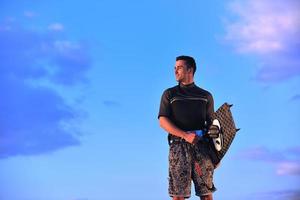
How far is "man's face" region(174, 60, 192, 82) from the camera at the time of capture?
5.75 metres

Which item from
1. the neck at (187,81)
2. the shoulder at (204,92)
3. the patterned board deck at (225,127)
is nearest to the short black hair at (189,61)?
the neck at (187,81)

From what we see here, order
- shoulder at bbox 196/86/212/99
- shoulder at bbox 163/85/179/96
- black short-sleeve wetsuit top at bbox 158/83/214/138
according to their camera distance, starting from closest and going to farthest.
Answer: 1. black short-sleeve wetsuit top at bbox 158/83/214/138
2. shoulder at bbox 163/85/179/96
3. shoulder at bbox 196/86/212/99

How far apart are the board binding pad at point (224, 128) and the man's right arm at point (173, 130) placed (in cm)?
51

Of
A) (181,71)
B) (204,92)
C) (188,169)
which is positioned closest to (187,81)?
(181,71)

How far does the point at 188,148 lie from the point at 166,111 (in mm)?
521

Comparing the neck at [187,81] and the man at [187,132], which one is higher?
the neck at [187,81]

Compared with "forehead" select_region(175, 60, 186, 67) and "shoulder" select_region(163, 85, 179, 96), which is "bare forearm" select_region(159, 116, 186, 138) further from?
"forehead" select_region(175, 60, 186, 67)

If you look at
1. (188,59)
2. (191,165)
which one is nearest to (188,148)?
(191,165)

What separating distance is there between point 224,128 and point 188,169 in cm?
76

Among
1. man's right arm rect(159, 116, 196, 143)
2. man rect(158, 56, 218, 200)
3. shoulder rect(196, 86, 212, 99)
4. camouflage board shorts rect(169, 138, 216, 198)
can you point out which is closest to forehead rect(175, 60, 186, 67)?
man rect(158, 56, 218, 200)

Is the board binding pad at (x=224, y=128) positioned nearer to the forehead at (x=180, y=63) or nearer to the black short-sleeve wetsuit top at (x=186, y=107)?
the black short-sleeve wetsuit top at (x=186, y=107)

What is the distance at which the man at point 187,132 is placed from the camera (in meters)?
5.49

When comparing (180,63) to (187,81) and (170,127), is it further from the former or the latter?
(170,127)

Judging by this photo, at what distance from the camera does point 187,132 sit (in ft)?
18.2
